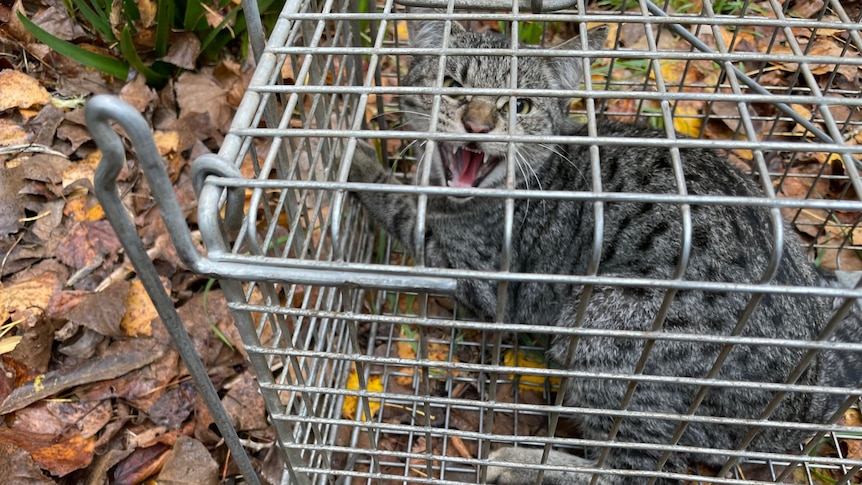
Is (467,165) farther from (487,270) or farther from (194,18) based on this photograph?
(194,18)

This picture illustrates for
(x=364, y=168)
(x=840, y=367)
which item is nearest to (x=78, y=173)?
(x=364, y=168)

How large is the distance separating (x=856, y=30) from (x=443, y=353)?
4.80 feet

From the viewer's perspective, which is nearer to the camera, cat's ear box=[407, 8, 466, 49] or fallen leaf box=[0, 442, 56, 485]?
fallen leaf box=[0, 442, 56, 485]

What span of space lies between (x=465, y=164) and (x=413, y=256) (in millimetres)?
397

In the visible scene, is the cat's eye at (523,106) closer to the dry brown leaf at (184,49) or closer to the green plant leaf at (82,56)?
the dry brown leaf at (184,49)

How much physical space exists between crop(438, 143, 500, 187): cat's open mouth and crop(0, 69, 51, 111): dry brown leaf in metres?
1.68

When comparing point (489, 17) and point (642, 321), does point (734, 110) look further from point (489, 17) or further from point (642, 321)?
point (489, 17)

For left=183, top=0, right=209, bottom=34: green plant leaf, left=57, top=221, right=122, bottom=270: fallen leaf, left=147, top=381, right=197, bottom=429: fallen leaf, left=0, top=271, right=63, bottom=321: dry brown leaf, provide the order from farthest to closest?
left=183, top=0, right=209, bottom=34: green plant leaf < left=57, top=221, right=122, bottom=270: fallen leaf < left=0, top=271, right=63, bottom=321: dry brown leaf < left=147, top=381, right=197, bottom=429: fallen leaf

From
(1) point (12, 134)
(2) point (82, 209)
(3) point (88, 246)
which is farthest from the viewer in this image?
(1) point (12, 134)

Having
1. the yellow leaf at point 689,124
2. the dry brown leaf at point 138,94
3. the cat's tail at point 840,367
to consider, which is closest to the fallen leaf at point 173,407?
the dry brown leaf at point 138,94

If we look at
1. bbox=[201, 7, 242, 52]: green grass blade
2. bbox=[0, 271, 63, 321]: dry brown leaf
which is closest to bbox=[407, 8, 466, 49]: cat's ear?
bbox=[201, 7, 242, 52]: green grass blade

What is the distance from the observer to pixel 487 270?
1.88 m

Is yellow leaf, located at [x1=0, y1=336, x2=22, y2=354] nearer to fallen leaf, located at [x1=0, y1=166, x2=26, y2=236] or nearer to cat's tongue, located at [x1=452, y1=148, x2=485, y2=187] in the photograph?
fallen leaf, located at [x1=0, y1=166, x2=26, y2=236]

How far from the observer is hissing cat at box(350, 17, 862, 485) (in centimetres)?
156
